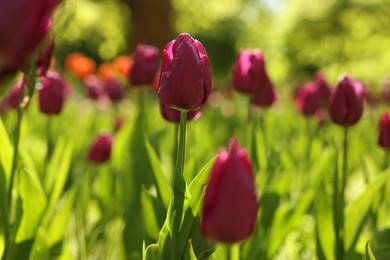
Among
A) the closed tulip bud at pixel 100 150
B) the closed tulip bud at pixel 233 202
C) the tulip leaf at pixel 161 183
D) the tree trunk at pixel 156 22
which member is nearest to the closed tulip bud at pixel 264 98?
the closed tulip bud at pixel 100 150

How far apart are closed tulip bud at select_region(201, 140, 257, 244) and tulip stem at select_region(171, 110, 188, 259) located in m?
0.36

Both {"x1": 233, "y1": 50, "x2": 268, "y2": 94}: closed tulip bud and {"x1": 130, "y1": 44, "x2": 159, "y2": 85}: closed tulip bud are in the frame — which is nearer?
{"x1": 233, "y1": 50, "x2": 268, "y2": 94}: closed tulip bud

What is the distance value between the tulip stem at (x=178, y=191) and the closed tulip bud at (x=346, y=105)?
629mm

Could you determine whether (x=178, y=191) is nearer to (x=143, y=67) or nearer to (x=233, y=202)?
(x=233, y=202)

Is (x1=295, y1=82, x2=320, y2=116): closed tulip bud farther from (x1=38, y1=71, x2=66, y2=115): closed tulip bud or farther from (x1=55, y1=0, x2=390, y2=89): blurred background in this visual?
(x1=55, y1=0, x2=390, y2=89): blurred background

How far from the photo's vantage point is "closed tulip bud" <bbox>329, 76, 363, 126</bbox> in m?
1.59

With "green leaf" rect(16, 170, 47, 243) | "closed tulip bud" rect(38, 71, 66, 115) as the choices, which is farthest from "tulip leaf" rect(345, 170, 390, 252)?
"closed tulip bud" rect(38, 71, 66, 115)

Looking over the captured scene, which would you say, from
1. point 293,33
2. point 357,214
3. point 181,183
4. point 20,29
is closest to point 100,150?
point 357,214

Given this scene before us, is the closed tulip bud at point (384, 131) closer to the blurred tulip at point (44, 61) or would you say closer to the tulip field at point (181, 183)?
the tulip field at point (181, 183)

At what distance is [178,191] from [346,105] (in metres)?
0.69

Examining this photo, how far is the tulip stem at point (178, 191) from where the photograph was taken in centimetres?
111

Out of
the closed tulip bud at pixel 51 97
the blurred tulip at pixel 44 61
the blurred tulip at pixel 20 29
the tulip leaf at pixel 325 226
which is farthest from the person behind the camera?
the closed tulip bud at pixel 51 97

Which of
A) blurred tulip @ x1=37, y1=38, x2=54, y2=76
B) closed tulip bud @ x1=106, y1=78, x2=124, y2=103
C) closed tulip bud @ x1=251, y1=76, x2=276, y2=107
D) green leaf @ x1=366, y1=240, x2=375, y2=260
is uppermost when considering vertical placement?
blurred tulip @ x1=37, y1=38, x2=54, y2=76

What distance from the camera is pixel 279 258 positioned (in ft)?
6.65
